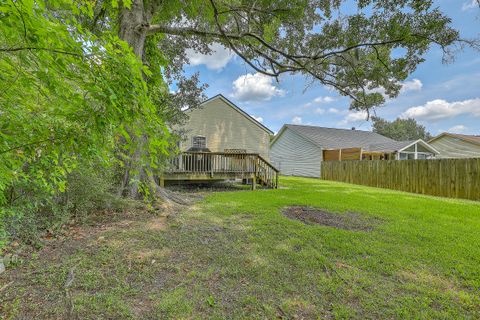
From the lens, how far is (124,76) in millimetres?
1716

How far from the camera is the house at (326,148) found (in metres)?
19.6

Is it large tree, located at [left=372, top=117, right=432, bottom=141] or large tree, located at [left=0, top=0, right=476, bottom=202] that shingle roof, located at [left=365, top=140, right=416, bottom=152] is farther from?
large tree, located at [left=372, top=117, right=432, bottom=141]

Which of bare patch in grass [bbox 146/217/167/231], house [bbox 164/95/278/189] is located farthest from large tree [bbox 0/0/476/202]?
house [bbox 164/95/278/189]

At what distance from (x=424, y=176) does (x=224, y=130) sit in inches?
457

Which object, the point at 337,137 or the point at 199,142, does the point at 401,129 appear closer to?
the point at 337,137

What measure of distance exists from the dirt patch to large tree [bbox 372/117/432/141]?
44299 mm

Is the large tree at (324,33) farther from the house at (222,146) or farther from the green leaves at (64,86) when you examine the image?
the house at (222,146)

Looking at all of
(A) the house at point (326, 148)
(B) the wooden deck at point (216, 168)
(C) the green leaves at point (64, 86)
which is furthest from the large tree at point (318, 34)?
(A) the house at point (326, 148)

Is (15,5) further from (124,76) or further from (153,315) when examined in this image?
(153,315)

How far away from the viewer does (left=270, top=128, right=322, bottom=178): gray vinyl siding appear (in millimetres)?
20625

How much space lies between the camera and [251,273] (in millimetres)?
2793

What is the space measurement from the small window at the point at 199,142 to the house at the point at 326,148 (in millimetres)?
10523

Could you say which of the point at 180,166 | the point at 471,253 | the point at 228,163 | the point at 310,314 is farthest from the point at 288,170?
the point at 310,314

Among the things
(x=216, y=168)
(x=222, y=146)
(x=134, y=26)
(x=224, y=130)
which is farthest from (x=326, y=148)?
(x=134, y=26)
